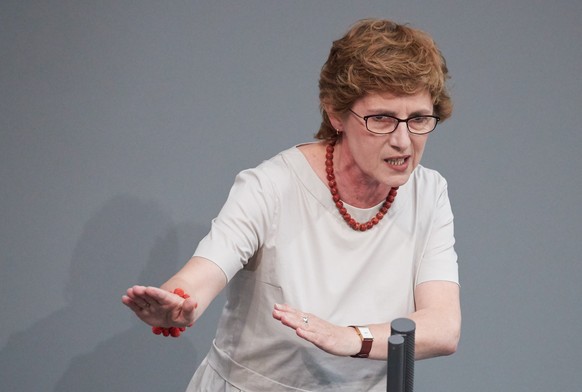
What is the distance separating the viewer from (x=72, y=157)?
2.42m

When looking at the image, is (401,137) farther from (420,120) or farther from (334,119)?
(334,119)

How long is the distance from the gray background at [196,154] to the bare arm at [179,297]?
2.84 feet

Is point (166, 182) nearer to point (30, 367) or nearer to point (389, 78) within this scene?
point (30, 367)

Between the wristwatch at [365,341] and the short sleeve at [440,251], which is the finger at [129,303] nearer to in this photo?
the wristwatch at [365,341]

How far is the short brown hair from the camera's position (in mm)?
1713

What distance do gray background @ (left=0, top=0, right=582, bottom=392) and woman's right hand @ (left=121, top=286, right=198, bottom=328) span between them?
1007 millimetres

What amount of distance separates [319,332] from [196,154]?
3.49 feet

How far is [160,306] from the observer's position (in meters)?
1.45

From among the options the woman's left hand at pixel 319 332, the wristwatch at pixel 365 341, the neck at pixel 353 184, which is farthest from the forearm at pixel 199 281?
the neck at pixel 353 184

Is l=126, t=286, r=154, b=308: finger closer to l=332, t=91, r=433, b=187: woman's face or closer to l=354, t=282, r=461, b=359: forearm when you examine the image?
l=354, t=282, r=461, b=359: forearm

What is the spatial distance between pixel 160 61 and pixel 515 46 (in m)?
0.99

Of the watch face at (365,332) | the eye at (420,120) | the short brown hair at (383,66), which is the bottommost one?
the watch face at (365,332)

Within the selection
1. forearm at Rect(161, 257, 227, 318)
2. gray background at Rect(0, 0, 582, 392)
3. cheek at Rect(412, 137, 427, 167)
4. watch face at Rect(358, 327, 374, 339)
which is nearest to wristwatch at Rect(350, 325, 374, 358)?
watch face at Rect(358, 327, 374, 339)

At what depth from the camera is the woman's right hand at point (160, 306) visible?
55.7 inches
